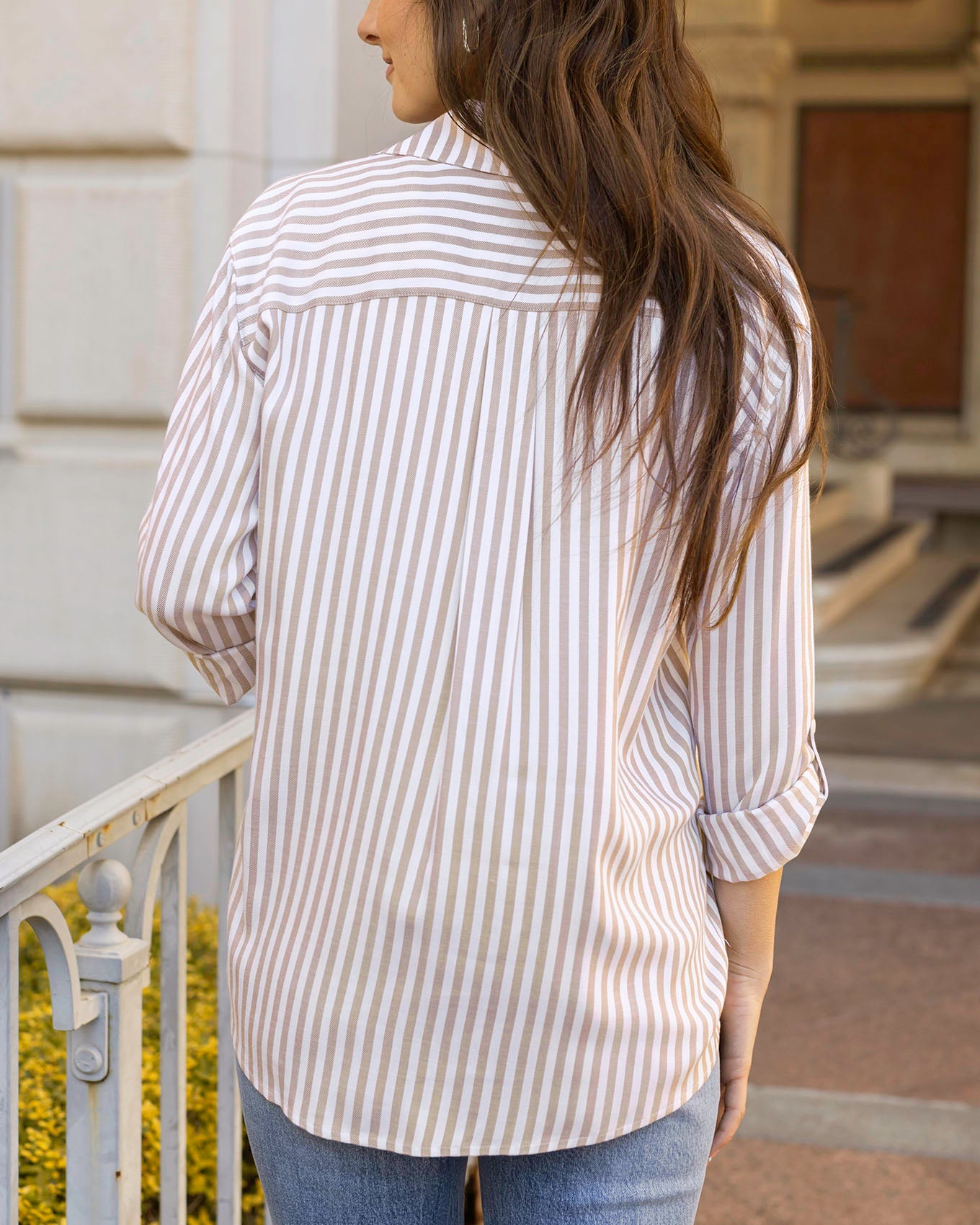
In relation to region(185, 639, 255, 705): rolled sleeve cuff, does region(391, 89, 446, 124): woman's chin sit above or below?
above

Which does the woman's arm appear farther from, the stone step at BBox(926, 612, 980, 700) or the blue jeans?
the stone step at BBox(926, 612, 980, 700)

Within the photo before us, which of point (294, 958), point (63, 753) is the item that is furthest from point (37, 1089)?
point (294, 958)

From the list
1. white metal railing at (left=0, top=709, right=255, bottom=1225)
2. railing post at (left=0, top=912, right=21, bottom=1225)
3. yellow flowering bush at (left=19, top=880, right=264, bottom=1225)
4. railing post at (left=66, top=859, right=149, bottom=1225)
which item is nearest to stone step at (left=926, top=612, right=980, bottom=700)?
yellow flowering bush at (left=19, top=880, right=264, bottom=1225)

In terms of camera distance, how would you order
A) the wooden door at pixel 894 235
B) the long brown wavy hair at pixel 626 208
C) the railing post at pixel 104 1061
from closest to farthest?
1. the long brown wavy hair at pixel 626 208
2. the railing post at pixel 104 1061
3. the wooden door at pixel 894 235

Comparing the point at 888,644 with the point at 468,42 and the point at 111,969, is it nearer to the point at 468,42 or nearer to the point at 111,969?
the point at 111,969

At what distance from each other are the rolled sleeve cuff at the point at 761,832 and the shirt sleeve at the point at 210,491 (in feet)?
1.28

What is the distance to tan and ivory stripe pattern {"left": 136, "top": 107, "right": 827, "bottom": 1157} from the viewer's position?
96 centimetres

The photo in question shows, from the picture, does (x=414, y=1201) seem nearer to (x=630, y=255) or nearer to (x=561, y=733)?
(x=561, y=733)

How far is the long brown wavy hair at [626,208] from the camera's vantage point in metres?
0.96

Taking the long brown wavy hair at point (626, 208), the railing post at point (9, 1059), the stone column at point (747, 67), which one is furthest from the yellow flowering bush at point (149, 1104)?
the stone column at point (747, 67)

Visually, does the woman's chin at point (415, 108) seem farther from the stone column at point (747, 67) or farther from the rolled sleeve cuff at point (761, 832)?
the stone column at point (747, 67)

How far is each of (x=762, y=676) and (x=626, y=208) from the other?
1.15 ft

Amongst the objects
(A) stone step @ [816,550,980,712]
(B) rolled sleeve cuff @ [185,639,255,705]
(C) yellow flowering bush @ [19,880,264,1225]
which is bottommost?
(A) stone step @ [816,550,980,712]

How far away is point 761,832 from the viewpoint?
3.68 feet
